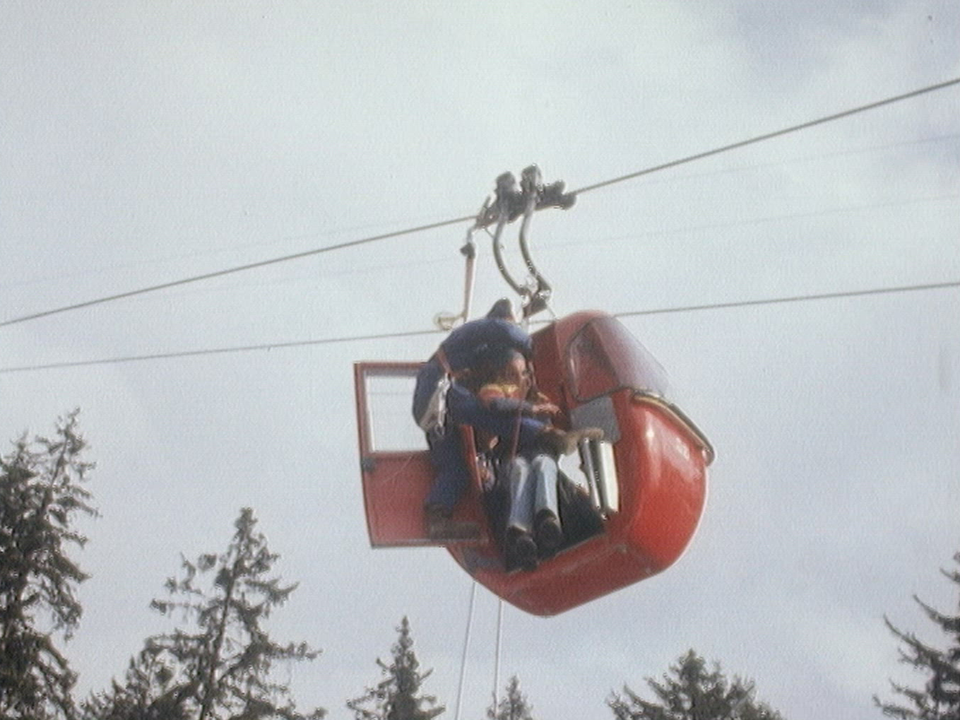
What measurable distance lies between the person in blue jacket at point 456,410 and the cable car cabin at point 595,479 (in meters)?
0.09

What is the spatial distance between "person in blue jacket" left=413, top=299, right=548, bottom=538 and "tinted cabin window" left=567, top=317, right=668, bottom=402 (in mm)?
328

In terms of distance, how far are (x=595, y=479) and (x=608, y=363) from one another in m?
0.89

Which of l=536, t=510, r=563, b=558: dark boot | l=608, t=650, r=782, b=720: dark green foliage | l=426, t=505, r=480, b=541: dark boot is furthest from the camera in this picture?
l=608, t=650, r=782, b=720: dark green foliage

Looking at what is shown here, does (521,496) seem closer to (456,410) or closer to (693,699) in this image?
(456,410)

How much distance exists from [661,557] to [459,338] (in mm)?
1880

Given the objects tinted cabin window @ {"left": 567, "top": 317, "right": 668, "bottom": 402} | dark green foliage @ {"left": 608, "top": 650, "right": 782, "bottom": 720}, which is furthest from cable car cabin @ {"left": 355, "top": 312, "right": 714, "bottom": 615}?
dark green foliage @ {"left": 608, "top": 650, "right": 782, "bottom": 720}

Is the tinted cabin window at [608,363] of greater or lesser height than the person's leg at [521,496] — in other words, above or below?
above

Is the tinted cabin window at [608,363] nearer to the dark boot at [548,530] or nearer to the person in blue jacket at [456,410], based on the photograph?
the person in blue jacket at [456,410]

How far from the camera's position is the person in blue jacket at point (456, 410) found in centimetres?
725

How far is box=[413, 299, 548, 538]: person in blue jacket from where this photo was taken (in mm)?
7254

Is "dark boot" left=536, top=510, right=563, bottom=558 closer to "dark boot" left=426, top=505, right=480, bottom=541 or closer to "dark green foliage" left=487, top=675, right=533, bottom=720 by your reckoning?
"dark boot" left=426, top=505, right=480, bottom=541

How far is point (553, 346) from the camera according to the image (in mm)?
7805

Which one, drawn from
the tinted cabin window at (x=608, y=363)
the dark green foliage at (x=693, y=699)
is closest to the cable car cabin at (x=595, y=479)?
the tinted cabin window at (x=608, y=363)

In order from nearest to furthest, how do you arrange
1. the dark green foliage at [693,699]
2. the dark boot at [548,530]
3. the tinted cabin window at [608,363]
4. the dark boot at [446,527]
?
the dark boot at [548,530] < the tinted cabin window at [608,363] < the dark boot at [446,527] < the dark green foliage at [693,699]
